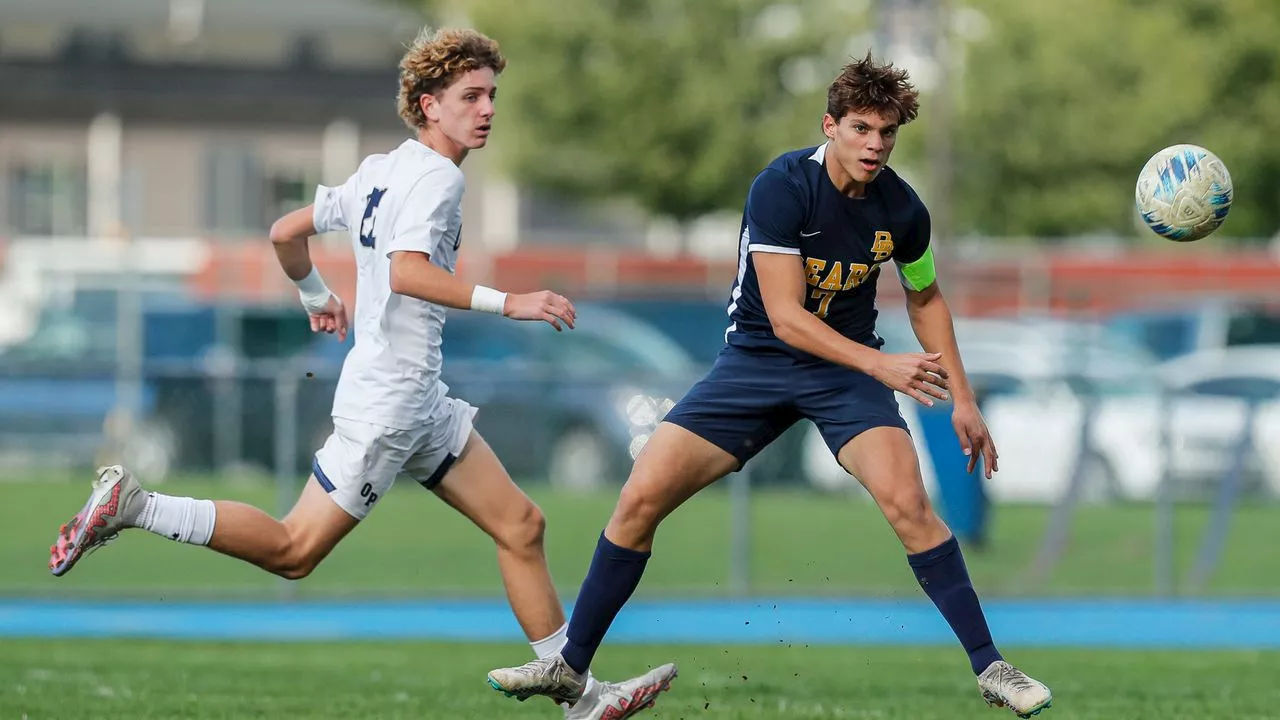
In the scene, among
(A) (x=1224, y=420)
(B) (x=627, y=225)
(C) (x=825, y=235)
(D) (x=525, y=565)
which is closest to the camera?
(C) (x=825, y=235)

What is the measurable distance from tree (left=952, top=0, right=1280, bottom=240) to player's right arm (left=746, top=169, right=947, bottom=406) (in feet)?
94.1

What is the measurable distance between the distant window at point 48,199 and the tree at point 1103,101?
18320 millimetres

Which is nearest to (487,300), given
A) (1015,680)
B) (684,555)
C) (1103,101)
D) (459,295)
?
(459,295)

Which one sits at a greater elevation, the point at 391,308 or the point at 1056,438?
the point at 391,308

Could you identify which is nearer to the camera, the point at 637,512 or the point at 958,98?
the point at 637,512

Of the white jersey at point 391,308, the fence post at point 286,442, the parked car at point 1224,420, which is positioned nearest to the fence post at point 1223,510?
the parked car at point 1224,420

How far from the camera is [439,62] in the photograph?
670 centimetres

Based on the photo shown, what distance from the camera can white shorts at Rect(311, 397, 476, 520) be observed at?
676cm

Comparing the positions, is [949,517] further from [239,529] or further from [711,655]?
[239,529]

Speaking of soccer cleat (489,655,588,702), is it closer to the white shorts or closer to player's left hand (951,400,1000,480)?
the white shorts

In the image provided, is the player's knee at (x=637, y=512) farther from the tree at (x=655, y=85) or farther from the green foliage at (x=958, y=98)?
the tree at (x=655, y=85)

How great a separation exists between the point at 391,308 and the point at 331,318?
791 millimetres

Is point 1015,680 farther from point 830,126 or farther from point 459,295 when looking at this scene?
point 459,295

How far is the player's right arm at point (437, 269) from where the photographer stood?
20.4 ft
